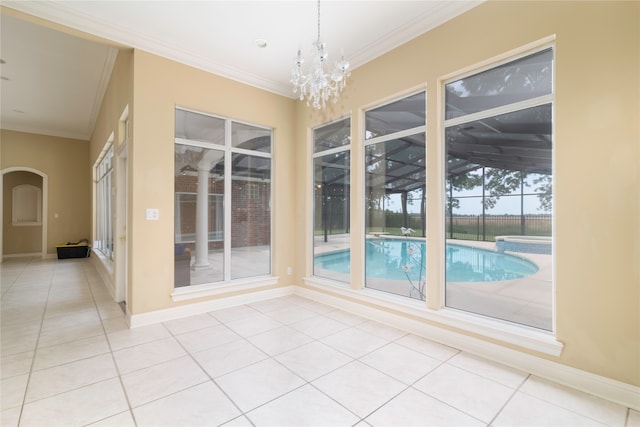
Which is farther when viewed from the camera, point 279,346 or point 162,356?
point 279,346

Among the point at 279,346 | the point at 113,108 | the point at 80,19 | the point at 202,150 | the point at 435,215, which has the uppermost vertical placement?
the point at 80,19

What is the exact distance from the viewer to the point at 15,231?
8250 mm

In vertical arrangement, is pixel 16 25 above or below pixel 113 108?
above

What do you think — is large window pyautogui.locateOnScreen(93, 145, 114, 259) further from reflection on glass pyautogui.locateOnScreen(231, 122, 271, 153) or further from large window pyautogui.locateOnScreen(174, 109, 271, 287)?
reflection on glass pyautogui.locateOnScreen(231, 122, 271, 153)

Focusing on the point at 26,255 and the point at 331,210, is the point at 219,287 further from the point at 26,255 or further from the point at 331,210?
the point at 26,255

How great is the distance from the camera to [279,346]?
9.49ft

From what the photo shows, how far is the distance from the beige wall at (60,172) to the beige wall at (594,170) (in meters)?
10.8

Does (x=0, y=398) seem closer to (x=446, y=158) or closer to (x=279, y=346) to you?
(x=279, y=346)

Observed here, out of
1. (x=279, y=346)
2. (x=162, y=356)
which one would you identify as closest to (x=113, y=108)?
(x=162, y=356)

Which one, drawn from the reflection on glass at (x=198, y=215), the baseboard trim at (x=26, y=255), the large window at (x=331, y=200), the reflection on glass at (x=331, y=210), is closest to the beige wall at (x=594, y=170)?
the large window at (x=331, y=200)

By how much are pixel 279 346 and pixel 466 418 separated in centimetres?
172

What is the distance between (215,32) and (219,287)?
3302mm

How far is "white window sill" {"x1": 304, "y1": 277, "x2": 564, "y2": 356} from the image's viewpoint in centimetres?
235

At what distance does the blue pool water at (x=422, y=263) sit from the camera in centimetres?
280
